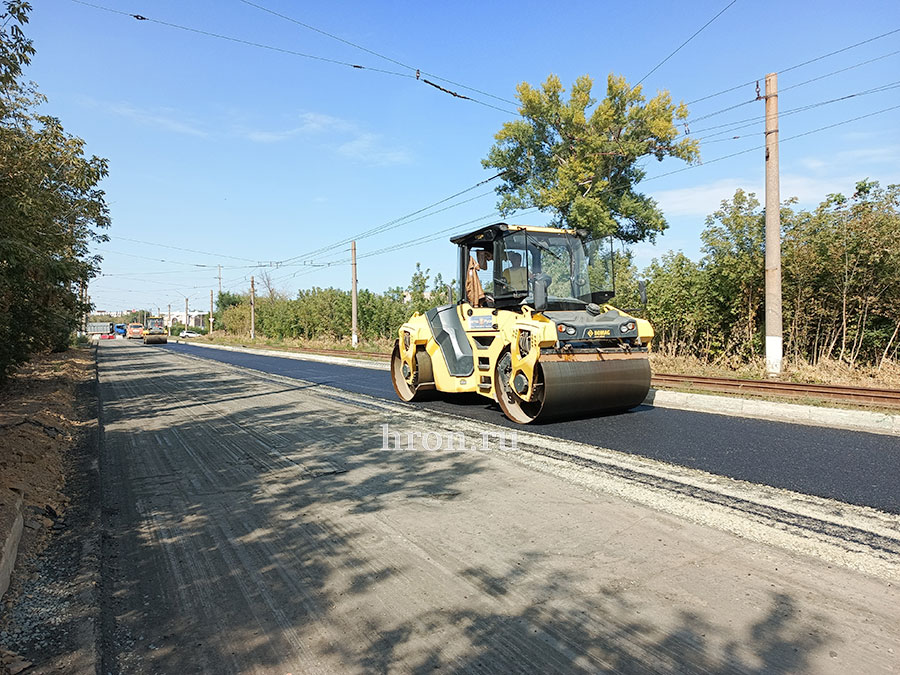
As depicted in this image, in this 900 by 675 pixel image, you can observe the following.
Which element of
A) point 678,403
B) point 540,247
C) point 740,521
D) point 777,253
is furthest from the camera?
point 777,253

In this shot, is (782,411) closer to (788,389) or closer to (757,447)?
(788,389)

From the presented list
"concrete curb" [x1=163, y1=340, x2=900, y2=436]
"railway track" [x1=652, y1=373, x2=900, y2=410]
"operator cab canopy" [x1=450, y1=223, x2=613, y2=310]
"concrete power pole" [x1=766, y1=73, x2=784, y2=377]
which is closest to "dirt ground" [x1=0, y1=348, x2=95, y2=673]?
"operator cab canopy" [x1=450, y1=223, x2=613, y2=310]

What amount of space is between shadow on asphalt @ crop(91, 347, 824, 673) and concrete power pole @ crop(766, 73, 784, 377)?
327 inches

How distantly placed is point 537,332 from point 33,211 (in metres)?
5.71

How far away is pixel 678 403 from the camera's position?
358 inches

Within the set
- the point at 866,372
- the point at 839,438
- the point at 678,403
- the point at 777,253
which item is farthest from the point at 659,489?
the point at 866,372

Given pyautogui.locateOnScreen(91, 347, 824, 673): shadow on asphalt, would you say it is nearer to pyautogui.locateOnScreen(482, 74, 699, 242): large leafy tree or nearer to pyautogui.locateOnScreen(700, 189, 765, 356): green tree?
pyautogui.locateOnScreen(700, 189, 765, 356): green tree

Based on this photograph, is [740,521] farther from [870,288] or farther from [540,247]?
[870,288]

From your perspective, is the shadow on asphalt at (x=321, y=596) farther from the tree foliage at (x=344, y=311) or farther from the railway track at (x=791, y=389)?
the tree foliage at (x=344, y=311)

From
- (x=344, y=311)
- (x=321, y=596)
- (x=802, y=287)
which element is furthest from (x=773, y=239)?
(x=344, y=311)

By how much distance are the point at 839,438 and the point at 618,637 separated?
515 cm

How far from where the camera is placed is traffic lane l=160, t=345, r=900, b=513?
4.45m

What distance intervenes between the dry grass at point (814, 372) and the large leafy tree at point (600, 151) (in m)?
11.2

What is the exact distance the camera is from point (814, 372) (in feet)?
35.7
